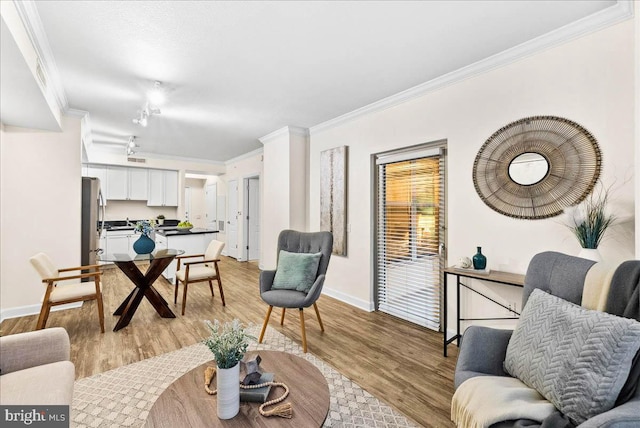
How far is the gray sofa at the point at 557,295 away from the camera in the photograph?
42.3 inches

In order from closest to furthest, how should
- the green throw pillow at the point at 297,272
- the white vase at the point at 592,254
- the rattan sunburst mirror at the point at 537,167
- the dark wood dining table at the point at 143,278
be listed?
the white vase at the point at 592,254 < the rattan sunburst mirror at the point at 537,167 < the green throw pillow at the point at 297,272 < the dark wood dining table at the point at 143,278

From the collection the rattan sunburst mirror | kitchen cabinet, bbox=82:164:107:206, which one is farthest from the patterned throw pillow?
kitchen cabinet, bbox=82:164:107:206

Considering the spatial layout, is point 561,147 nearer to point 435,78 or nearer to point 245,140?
point 435,78

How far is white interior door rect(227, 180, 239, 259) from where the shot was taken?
7117mm

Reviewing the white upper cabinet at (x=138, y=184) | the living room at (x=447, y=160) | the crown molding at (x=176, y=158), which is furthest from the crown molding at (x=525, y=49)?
the white upper cabinet at (x=138, y=184)

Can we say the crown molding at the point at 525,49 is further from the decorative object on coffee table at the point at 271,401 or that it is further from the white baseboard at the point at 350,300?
the decorative object on coffee table at the point at 271,401

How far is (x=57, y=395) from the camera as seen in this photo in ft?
4.35

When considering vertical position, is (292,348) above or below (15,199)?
below

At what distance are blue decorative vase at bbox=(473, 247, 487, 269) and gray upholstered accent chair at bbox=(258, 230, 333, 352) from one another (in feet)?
4.30

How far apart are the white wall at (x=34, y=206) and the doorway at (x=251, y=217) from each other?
337cm

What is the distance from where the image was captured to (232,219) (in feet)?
24.0

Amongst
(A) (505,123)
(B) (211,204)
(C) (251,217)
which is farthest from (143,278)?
(B) (211,204)

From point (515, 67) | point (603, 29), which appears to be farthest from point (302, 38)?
point (603, 29)

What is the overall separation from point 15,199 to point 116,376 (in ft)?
9.13
